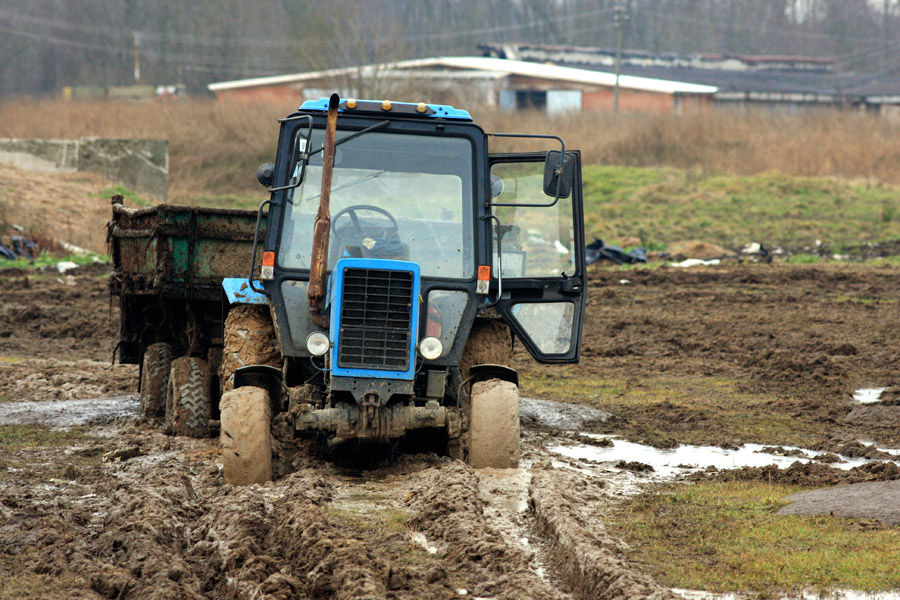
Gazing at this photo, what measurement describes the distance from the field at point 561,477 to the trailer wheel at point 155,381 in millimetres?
289

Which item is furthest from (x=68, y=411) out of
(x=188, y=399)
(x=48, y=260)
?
(x=48, y=260)

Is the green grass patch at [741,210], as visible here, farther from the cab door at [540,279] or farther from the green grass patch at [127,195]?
the cab door at [540,279]

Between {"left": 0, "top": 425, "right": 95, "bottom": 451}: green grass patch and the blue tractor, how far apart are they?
1.79m

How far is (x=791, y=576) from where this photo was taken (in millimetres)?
5098

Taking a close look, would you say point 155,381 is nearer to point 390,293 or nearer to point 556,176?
Result: point 390,293

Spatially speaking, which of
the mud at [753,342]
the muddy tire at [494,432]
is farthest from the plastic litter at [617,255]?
the muddy tire at [494,432]

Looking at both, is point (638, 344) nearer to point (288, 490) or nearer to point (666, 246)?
point (288, 490)

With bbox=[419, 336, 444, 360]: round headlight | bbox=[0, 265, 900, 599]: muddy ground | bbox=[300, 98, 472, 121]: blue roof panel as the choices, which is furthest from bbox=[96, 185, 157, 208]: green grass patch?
bbox=[419, 336, 444, 360]: round headlight

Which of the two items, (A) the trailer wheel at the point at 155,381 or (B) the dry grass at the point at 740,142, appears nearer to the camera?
(A) the trailer wheel at the point at 155,381

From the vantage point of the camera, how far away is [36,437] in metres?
9.09

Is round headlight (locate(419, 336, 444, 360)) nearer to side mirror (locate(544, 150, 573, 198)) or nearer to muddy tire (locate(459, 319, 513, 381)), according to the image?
muddy tire (locate(459, 319, 513, 381))

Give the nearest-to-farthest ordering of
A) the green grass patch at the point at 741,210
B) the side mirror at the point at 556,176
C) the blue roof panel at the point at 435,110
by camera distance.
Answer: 1. the side mirror at the point at 556,176
2. the blue roof panel at the point at 435,110
3. the green grass patch at the point at 741,210

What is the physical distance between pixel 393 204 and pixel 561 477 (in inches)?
88.1

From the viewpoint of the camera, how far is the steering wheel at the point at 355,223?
7609 mm
